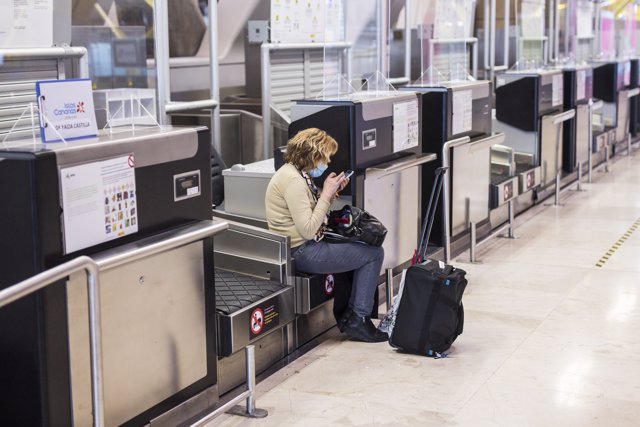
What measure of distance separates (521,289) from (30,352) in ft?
12.7

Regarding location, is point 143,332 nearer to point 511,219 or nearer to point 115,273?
point 115,273

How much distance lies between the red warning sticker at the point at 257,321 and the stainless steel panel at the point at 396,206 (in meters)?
1.19

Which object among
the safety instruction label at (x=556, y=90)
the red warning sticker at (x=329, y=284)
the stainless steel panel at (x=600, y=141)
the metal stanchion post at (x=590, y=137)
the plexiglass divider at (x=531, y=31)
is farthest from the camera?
the plexiglass divider at (x=531, y=31)

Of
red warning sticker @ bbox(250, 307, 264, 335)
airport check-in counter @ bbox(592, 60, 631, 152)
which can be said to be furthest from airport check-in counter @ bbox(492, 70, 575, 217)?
red warning sticker @ bbox(250, 307, 264, 335)

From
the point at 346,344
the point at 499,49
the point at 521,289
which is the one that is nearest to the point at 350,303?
the point at 346,344

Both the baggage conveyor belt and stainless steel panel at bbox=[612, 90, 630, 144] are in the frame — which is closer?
the baggage conveyor belt

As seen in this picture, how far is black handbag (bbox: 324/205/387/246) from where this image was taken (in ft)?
15.5

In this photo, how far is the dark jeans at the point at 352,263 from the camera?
470 cm

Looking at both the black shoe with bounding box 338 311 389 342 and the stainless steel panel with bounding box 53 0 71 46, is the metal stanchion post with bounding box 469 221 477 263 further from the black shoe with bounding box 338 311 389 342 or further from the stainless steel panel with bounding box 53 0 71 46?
the stainless steel panel with bounding box 53 0 71 46

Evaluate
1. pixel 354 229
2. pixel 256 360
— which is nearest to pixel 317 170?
pixel 354 229

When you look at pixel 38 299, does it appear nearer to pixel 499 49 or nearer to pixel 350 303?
pixel 350 303

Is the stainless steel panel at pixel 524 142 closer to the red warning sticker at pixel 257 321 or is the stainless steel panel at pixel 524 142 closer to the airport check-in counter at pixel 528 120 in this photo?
the airport check-in counter at pixel 528 120

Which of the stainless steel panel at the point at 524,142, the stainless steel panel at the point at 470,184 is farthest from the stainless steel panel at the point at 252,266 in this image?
the stainless steel panel at the point at 524,142

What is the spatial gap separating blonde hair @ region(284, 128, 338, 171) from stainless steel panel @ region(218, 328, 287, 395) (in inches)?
33.7
